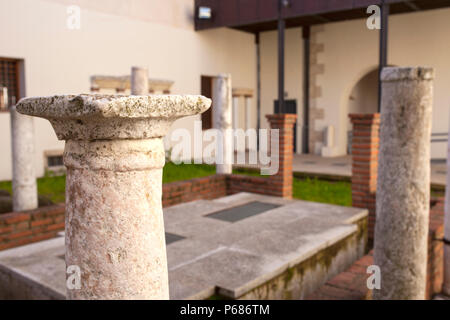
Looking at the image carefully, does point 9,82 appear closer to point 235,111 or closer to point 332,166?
point 235,111

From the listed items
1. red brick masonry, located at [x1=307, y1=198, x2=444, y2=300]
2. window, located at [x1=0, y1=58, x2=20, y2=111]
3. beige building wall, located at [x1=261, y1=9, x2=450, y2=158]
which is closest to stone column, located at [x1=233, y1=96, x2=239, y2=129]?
beige building wall, located at [x1=261, y1=9, x2=450, y2=158]

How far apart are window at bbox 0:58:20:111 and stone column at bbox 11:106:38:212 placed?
4.02 metres

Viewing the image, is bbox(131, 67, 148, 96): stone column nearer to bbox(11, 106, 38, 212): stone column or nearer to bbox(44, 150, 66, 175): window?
bbox(11, 106, 38, 212): stone column

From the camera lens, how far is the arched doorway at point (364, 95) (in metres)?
14.6

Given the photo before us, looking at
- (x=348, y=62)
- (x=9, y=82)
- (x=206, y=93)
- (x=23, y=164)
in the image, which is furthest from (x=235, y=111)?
(x=23, y=164)

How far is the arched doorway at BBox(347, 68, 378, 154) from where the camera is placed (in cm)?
1462

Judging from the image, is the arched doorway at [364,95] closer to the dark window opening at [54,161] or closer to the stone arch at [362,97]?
the stone arch at [362,97]

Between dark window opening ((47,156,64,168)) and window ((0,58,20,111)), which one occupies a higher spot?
window ((0,58,20,111))

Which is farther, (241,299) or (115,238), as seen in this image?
(241,299)

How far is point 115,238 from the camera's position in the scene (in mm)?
1323

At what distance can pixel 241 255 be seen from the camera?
402 centimetres
